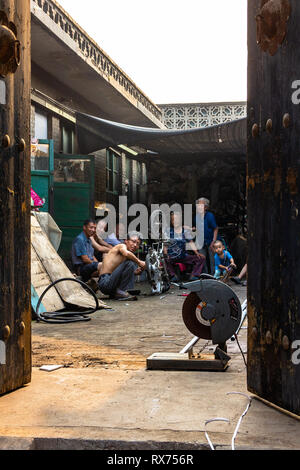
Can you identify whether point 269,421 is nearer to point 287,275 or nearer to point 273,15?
point 287,275

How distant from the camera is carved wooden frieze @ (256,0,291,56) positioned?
3023mm

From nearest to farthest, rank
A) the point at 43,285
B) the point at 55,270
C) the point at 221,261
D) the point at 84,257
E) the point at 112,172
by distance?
1. the point at 43,285
2. the point at 55,270
3. the point at 84,257
4. the point at 221,261
5. the point at 112,172

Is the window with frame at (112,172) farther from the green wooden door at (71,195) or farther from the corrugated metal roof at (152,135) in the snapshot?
the green wooden door at (71,195)

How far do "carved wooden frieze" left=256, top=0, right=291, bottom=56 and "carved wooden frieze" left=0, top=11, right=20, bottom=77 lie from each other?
146cm

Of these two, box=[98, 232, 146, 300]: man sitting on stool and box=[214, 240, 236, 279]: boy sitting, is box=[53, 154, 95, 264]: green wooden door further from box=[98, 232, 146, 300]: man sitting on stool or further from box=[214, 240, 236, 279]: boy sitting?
box=[98, 232, 146, 300]: man sitting on stool

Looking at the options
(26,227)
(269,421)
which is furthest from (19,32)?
(269,421)

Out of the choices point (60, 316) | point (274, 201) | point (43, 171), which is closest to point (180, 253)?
point (43, 171)

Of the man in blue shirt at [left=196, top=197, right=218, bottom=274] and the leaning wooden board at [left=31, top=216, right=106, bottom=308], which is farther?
the man in blue shirt at [left=196, top=197, right=218, bottom=274]

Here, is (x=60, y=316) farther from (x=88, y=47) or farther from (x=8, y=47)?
(x=88, y=47)

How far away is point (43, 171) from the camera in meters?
11.9

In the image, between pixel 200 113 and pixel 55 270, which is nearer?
pixel 55 270

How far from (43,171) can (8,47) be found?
8670 mm

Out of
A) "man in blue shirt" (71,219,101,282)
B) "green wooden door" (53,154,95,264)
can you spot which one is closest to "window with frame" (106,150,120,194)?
"green wooden door" (53,154,95,264)
